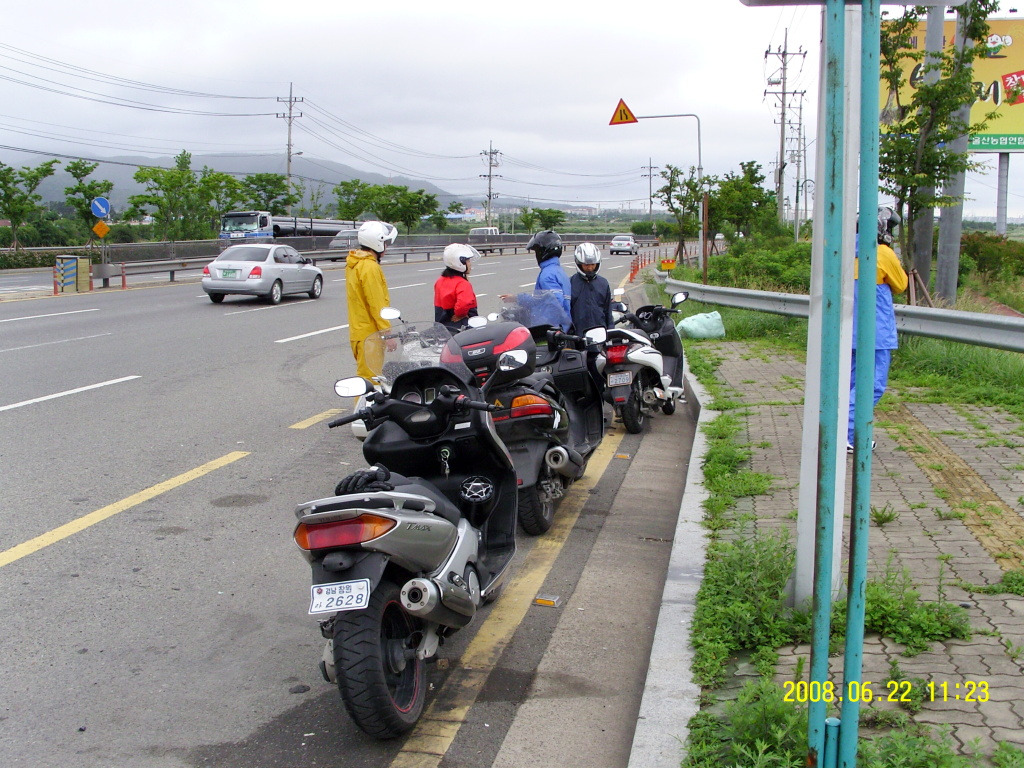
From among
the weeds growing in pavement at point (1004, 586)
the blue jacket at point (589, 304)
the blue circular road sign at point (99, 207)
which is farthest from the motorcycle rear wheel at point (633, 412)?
the blue circular road sign at point (99, 207)

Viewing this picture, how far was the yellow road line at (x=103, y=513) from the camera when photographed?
535 cm

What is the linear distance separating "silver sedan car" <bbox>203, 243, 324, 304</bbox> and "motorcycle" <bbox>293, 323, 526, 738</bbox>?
17528mm

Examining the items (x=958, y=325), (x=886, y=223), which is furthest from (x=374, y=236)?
(x=958, y=325)

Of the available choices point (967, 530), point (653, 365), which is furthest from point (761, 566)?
point (653, 365)

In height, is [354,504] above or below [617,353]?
below

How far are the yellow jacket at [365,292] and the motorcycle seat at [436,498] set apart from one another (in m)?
3.52

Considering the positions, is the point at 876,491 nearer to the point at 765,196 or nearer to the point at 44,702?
the point at 44,702

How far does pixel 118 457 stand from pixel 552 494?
12.3ft

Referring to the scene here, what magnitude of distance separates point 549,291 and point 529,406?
197 centimetres

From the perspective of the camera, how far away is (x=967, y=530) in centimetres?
492

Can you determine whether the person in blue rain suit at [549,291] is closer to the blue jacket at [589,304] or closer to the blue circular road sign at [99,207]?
the blue jacket at [589,304]

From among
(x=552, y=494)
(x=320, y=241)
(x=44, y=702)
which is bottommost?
(x=44, y=702)

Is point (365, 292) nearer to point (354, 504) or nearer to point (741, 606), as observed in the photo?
point (354, 504)

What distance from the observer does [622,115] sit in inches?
960
